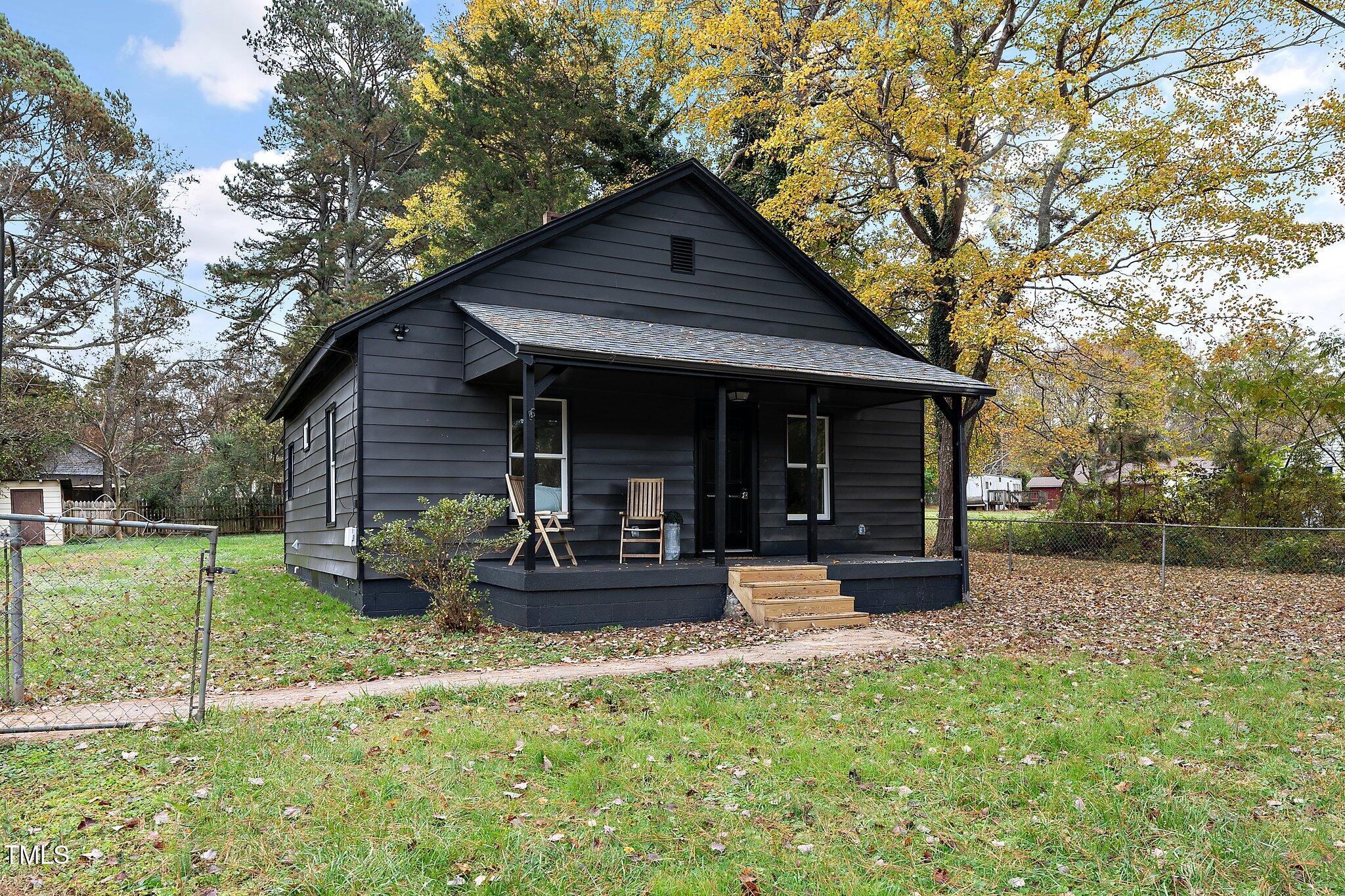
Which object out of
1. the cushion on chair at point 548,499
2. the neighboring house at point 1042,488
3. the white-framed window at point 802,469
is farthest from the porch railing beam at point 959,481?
the neighboring house at point 1042,488

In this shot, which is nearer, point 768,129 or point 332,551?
point 332,551

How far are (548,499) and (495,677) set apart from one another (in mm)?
4163

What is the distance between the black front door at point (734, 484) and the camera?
11.6 metres

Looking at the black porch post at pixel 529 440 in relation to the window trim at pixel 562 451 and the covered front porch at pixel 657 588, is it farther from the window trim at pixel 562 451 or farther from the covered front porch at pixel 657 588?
the window trim at pixel 562 451

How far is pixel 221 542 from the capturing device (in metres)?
24.2

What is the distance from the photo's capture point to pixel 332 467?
37.3 feet

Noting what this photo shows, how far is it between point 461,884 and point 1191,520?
17.2m

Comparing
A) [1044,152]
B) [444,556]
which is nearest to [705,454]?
[444,556]

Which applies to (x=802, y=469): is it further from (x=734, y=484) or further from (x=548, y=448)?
(x=548, y=448)

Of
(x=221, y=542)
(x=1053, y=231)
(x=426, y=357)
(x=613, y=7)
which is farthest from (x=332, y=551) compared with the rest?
(x=613, y=7)

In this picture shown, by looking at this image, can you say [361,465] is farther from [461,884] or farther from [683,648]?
[461,884]

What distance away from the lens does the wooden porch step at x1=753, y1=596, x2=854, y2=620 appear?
30.1ft

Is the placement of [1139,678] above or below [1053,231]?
below

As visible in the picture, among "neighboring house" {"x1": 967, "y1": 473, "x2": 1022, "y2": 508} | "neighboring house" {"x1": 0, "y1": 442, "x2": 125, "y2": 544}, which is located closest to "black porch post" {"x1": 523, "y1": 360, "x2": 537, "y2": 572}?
"neighboring house" {"x1": 0, "y1": 442, "x2": 125, "y2": 544}
